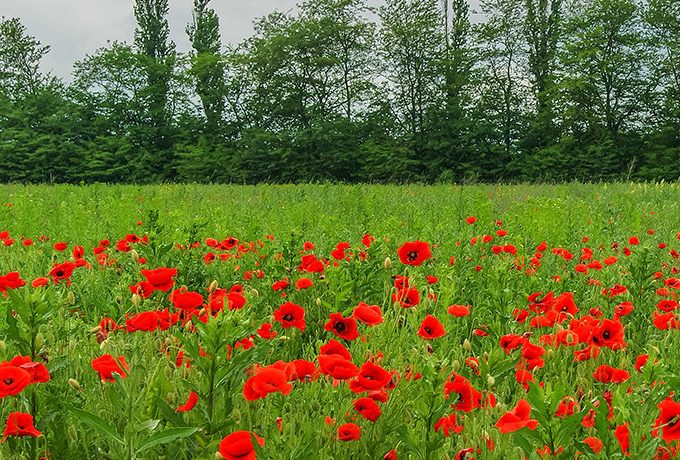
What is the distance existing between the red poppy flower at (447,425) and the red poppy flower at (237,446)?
56 cm

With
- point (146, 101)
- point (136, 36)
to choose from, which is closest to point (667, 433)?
point (146, 101)

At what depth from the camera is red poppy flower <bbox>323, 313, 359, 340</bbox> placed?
4.80ft

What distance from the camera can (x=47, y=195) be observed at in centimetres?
906

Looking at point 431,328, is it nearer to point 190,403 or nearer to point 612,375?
point 612,375

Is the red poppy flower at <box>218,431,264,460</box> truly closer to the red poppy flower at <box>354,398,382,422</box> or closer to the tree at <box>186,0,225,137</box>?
the red poppy flower at <box>354,398,382,422</box>

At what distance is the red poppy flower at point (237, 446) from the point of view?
0.77 metres

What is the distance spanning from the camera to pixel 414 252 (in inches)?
72.6

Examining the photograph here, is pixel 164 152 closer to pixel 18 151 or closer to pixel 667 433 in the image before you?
pixel 18 151

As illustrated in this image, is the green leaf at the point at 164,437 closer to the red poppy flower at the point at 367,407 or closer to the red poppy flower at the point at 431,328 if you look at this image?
the red poppy flower at the point at 367,407

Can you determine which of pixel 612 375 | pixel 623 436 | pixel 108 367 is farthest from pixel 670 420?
pixel 108 367

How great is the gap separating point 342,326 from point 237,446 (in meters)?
0.76

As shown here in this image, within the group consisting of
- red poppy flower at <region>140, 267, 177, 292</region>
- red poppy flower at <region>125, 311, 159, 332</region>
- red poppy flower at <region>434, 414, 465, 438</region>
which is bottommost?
red poppy flower at <region>434, 414, 465, 438</region>

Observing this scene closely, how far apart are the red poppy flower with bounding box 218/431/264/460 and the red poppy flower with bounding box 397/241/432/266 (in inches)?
44.2

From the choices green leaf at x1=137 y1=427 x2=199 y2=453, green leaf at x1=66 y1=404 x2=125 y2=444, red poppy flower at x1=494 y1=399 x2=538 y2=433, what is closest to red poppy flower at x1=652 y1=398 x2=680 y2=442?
red poppy flower at x1=494 y1=399 x2=538 y2=433
